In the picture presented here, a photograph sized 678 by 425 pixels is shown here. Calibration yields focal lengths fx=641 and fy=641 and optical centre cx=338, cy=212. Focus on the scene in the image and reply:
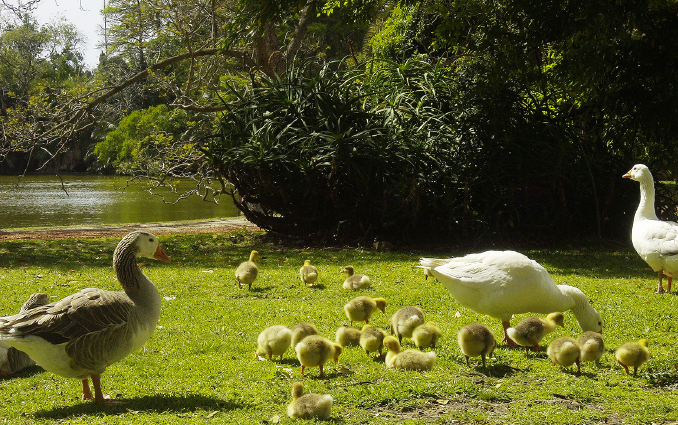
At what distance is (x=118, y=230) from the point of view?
68.9ft

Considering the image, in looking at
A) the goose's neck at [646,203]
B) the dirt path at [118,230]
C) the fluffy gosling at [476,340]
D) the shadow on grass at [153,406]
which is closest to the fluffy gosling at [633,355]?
the fluffy gosling at [476,340]

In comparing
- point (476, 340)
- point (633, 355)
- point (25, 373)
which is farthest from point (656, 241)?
point (25, 373)

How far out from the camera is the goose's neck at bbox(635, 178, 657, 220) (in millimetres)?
9867

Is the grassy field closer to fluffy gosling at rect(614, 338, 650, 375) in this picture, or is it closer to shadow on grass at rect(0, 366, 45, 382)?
shadow on grass at rect(0, 366, 45, 382)

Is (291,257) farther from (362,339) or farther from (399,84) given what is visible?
(362,339)

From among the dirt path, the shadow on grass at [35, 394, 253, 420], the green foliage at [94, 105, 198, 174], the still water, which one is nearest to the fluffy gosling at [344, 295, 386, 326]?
the shadow on grass at [35, 394, 253, 420]

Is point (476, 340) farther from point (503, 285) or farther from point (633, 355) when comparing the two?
point (633, 355)

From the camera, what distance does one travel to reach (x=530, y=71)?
12773mm

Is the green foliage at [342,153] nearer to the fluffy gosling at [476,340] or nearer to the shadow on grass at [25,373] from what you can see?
the fluffy gosling at [476,340]

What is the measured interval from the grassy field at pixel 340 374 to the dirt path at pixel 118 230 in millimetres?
8876

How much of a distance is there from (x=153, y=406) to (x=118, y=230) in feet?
55.5

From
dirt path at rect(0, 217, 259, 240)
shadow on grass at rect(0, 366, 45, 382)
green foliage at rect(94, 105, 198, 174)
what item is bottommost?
shadow on grass at rect(0, 366, 45, 382)

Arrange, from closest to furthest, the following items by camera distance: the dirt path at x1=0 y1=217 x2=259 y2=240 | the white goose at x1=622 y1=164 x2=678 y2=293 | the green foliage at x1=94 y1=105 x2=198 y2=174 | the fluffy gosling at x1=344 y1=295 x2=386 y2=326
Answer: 1. the fluffy gosling at x1=344 y1=295 x2=386 y2=326
2. the white goose at x1=622 y1=164 x2=678 y2=293
3. the dirt path at x1=0 y1=217 x2=259 y2=240
4. the green foliage at x1=94 y1=105 x2=198 y2=174

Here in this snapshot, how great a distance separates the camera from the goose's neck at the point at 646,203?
987 centimetres
